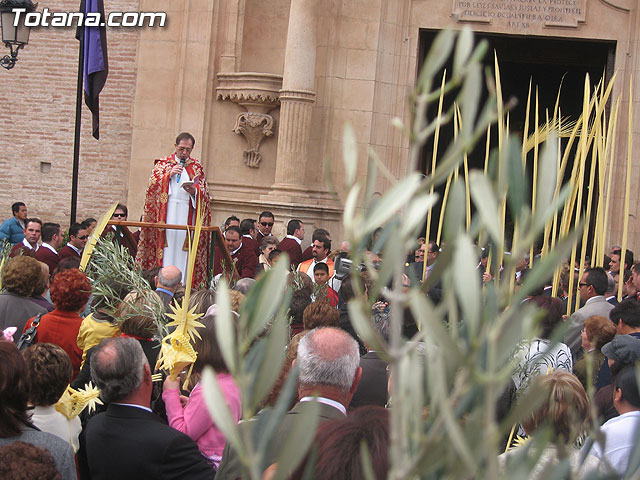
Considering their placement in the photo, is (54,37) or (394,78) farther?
(54,37)

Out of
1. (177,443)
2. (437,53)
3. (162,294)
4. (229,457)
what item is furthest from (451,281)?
(162,294)

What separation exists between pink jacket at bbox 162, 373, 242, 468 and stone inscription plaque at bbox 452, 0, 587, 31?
1013 cm

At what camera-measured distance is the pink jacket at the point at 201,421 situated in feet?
Result: 12.1

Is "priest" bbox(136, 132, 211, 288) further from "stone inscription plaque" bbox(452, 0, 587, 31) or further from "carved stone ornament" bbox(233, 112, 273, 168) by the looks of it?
"stone inscription plaque" bbox(452, 0, 587, 31)

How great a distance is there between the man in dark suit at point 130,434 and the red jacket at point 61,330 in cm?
152

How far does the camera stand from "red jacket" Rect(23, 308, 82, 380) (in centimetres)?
489

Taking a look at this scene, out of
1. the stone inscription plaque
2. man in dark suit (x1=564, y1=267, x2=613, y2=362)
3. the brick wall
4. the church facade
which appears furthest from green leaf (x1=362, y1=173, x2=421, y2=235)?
the brick wall

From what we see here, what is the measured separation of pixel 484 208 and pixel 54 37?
15073mm

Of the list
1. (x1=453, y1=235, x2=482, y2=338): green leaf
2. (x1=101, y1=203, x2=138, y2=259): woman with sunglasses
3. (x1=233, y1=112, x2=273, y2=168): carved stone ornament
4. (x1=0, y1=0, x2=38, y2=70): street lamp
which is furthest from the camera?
(x1=233, y1=112, x2=273, y2=168): carved stone ornament

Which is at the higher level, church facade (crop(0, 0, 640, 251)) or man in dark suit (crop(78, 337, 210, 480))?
church facade (crop(0, 0, 640, 251))

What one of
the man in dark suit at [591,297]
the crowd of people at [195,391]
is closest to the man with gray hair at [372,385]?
the crowd of people at [195,391]

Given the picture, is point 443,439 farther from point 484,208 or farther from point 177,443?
point 177,443

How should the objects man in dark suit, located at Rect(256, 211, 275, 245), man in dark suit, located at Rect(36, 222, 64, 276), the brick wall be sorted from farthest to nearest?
the brick wall
man in dark suit, located at Rect(256, 211, 275, 245)
man in dark suit, located at Rect(36, 222, 64, 276)

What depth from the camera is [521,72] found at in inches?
730
